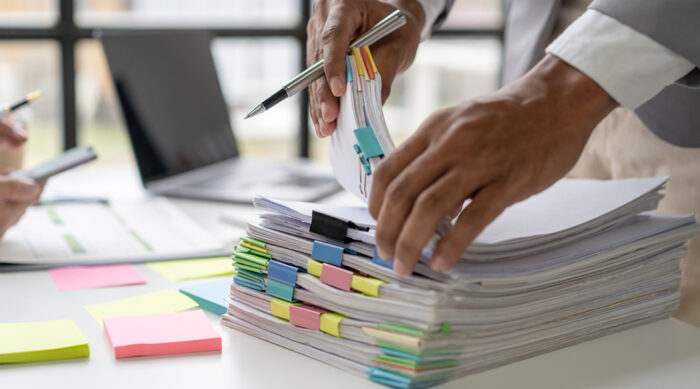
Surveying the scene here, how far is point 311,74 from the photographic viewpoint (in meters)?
0.82

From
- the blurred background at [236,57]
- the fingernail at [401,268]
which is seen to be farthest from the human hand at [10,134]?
the fingernail at [401,268]

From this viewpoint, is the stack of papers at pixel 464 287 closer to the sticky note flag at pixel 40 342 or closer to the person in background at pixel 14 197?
the sticky note flag at pixel 40 342

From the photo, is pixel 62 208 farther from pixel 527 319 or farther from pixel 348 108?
pixel 527 319

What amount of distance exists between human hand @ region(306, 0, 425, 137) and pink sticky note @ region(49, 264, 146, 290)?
0.33m

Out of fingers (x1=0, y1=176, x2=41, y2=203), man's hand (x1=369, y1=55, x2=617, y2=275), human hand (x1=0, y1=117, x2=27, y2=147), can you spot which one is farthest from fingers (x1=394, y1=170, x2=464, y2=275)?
human hand (x1=0, y1=117, x2=27, y2=147)

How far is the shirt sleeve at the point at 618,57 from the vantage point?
64 centimetres

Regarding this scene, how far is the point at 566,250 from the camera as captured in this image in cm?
69

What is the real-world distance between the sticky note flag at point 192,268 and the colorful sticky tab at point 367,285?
376mm

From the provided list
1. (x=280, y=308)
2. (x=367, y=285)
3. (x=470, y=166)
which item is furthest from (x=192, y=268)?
(x=470, y=166)

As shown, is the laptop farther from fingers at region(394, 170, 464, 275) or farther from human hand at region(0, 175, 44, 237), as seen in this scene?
fingers at region(394, 170, 464, 275)

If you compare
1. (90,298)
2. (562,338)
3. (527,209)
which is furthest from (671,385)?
(90,298)

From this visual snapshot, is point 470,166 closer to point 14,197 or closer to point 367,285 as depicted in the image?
point 367,285

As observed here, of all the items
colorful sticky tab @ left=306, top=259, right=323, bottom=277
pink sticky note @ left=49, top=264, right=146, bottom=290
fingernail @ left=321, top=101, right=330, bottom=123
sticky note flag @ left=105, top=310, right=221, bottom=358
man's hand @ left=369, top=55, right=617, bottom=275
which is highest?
fingernail @ left=321, top=101, right=330, bottom=123

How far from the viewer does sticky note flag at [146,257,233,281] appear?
3.21 feet
